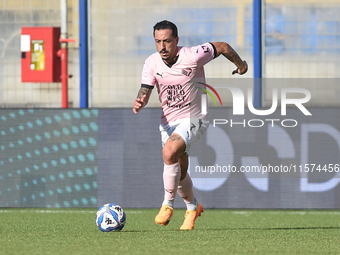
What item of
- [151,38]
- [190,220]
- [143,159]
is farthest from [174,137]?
[151,38]

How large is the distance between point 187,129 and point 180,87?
0.37 meters

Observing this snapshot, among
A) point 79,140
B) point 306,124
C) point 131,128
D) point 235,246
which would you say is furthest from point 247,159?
point 235,246

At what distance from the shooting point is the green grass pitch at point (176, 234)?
4.39 m

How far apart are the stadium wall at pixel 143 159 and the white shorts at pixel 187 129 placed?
2.09 m

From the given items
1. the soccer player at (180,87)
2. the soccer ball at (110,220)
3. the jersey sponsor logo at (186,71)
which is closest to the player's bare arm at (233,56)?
the soccer player at (180,87)

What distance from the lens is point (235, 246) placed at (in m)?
4.56

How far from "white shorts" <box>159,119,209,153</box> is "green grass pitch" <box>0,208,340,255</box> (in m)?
0.72

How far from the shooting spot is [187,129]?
561 centimetres

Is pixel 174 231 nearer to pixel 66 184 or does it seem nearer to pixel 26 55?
pixel 66 184

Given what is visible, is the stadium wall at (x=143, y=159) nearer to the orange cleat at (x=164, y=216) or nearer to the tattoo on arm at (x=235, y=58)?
the tattoo on arm at (x=235, y=58)

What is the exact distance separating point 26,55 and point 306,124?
385 centimetres

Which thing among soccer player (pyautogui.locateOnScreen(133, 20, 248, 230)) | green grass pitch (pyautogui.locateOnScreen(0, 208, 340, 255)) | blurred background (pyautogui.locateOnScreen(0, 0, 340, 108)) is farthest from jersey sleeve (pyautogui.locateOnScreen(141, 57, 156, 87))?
blurred background (pyautogui.locateOnScreen(0, 0, 340, 108))

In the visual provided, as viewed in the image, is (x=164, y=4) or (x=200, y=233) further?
(x=164, y=4)

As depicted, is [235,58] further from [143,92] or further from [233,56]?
[143,92]
